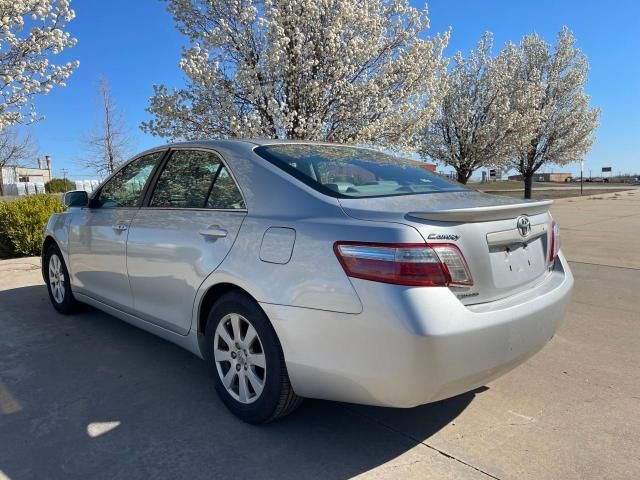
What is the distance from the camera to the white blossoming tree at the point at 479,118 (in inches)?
752

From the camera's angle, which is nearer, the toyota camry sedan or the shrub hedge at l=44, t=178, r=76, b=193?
the toyota camry sedan

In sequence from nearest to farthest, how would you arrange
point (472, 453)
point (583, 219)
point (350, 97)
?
point (472, 453)
point (350, 97)
point (583, 219)

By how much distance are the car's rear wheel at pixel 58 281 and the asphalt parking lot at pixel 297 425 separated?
0.65 meters

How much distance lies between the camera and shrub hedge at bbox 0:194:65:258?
8312 millimetres

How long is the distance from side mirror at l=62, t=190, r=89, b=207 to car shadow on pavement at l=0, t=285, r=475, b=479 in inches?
52.3

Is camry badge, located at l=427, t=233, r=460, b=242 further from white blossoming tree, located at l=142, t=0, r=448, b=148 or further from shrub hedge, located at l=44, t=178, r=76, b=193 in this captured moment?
shrub hedge, located at l=44, t=178, r=76, b=193

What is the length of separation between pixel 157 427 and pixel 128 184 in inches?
81.9

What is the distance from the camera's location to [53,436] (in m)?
2.62

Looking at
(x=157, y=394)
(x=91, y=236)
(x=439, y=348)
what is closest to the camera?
(x=439, y=348)

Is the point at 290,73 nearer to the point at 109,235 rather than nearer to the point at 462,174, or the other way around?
the point at 109,235

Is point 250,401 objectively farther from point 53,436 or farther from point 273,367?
point 53,436

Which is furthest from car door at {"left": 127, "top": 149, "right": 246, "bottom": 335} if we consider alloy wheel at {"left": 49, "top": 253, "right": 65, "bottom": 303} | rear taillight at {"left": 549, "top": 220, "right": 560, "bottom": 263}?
rear taillight at {"left": 549, "top": 220, "right": 560, "bottom": 263}

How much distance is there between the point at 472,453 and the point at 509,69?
22797 mm

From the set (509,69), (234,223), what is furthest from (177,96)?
(509,69)
